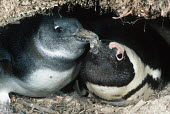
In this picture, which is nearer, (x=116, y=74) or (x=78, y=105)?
(x=116, y=74)

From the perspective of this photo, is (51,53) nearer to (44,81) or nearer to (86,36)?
(44,81)

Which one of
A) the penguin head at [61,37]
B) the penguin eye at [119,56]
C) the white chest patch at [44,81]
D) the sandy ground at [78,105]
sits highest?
the penguin head at [61,37]

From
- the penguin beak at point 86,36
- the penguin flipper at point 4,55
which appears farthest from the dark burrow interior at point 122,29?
the penguin flipper at point 4,55

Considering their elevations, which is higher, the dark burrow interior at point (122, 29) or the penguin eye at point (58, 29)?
the penguin eye at point (58, 29)

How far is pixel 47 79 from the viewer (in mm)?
3172

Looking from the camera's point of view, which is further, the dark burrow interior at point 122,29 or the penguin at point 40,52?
the dark burrow interior at point 122,29

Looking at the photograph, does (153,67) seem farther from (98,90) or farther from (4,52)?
(4,52)

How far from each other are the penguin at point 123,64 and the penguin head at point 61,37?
0.14 meters

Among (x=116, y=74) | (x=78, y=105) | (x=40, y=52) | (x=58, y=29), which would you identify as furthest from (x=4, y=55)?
(x=116, y=74)

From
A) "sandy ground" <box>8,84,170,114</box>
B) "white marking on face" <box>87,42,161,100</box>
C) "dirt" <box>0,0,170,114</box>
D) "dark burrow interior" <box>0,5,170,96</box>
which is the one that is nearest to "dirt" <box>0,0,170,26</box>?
"dirt" <box>0,0,170,114</box>

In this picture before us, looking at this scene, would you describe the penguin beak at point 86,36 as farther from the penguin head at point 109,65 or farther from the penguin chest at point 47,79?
the penguin chest at point 47,79

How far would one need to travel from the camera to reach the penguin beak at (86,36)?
112 inches

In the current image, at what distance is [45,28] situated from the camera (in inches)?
122

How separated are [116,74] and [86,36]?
51 cm
